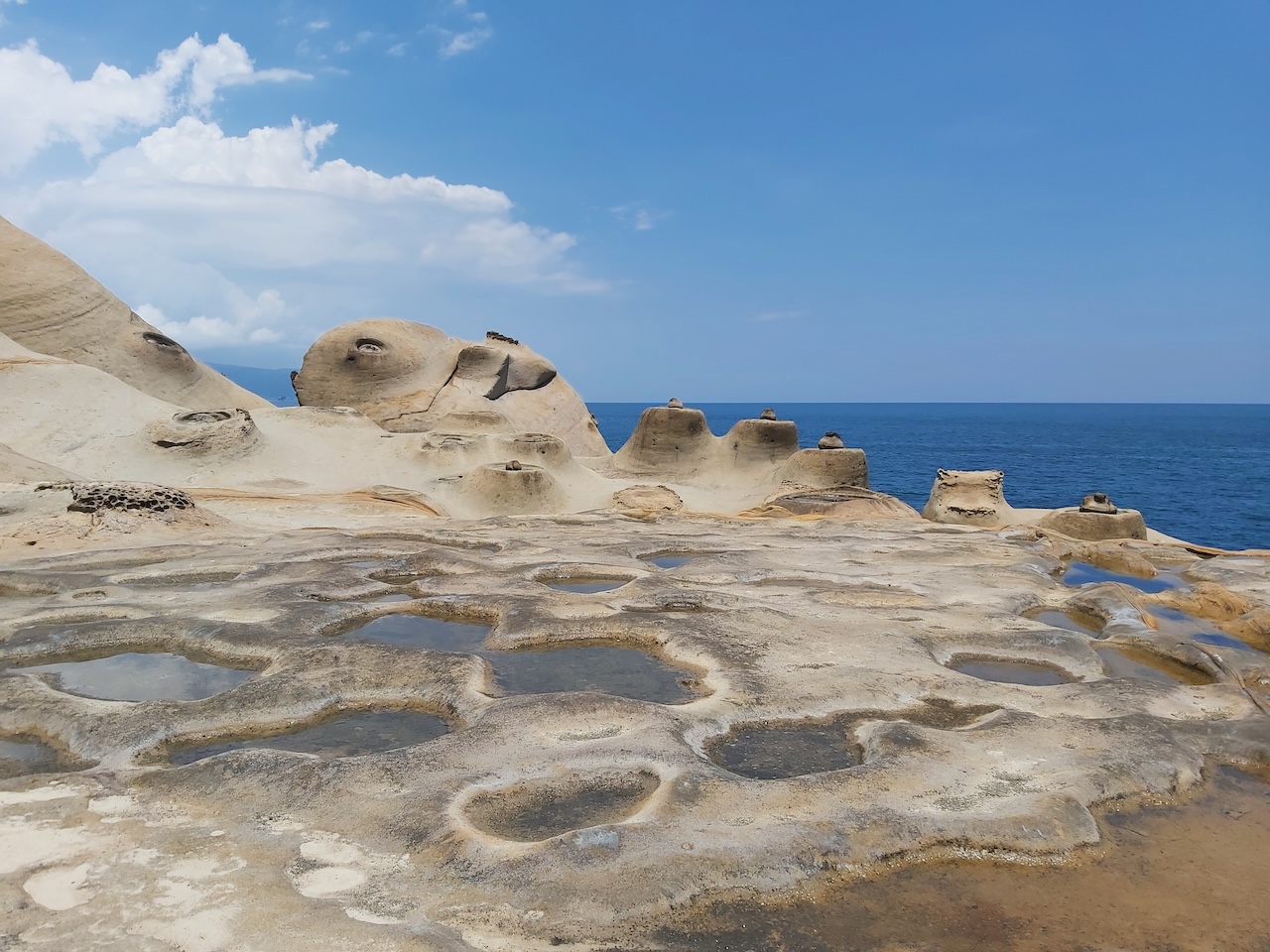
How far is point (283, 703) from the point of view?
375 cm

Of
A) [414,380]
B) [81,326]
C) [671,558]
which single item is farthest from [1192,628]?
[81,326]

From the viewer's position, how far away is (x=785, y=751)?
3.42m

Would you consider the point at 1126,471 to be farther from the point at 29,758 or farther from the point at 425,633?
the point at 29,758

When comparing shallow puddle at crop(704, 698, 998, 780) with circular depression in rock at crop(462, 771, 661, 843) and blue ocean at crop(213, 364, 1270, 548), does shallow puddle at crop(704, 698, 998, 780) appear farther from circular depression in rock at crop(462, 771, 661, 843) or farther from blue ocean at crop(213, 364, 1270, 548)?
blue ocean at crop(213, 364, 1270, 548)

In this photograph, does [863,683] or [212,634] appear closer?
[863,683]

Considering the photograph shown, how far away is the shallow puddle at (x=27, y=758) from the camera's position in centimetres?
313

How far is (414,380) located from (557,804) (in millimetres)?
18504

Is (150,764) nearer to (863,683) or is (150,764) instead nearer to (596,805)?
(596,805)

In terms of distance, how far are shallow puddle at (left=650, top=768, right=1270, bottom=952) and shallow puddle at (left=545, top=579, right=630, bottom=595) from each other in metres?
4.18

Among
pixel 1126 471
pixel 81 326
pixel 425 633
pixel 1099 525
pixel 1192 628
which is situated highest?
pixel 81 326

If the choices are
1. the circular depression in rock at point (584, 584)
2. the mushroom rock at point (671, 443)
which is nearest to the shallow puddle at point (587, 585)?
the circular depression in rock at point (584, 584)

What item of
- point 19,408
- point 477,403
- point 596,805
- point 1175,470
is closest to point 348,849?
point 596,805

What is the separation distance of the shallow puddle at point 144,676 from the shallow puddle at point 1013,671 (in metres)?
3.67

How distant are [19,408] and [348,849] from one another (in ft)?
45.7
